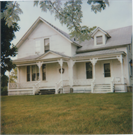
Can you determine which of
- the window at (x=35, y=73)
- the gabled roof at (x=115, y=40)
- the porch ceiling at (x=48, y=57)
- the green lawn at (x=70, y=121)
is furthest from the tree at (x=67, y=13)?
the window at (x=35, y=73)

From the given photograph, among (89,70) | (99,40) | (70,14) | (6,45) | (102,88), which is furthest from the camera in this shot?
(99,40)

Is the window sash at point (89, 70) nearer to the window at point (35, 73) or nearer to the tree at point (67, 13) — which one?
the window at point (35, 73)

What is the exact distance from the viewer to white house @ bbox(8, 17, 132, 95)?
15.0 m

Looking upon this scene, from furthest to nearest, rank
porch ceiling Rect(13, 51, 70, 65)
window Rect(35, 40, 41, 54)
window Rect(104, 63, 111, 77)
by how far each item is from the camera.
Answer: window Rect(35, 40, 41, 54)
window Rect(104, 63, 111, 77)
porch ceiling Rect(13, 51, 70, 65)

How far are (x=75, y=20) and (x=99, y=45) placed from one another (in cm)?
1308

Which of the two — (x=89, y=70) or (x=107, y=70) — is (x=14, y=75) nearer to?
(x=89, y=70)

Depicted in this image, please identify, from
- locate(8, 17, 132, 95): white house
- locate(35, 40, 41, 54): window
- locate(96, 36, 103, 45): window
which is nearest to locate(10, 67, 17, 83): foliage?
locate(8, 17, 132, 95): white house

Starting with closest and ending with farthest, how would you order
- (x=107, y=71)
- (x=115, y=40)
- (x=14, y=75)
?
(x=107, y=71)
(x=115, y=40)
(x=14, y=75)

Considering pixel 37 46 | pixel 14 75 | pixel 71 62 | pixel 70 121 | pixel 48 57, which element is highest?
pixel 37 46

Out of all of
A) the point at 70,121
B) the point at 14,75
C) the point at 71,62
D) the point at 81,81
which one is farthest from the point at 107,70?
the point at 14,75

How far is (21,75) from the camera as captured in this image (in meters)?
19.1

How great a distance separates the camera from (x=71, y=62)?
16.3 metres

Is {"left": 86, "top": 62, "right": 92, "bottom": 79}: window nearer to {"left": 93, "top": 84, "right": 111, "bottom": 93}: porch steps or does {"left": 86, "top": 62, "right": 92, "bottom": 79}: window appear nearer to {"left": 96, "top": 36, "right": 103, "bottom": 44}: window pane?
{"left": 93, "top": 84, "right": 111, "bottom": 93}: porch steps

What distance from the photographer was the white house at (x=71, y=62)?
14977mm
